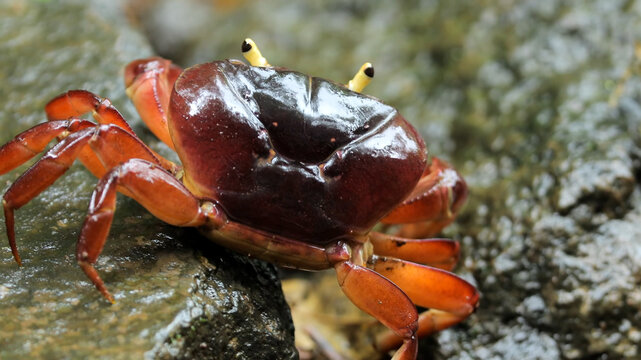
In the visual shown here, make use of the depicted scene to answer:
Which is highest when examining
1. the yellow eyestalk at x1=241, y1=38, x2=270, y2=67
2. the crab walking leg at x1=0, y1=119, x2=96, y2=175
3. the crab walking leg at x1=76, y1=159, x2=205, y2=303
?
the yellow eyestalk at x1=241, y1=38, x2=270, y2=67

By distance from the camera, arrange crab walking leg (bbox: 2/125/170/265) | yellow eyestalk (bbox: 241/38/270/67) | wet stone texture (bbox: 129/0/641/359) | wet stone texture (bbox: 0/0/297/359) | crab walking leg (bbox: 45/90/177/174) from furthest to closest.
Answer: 1. wet stone texture (bbox: 129/0/641/359)
2. yellow eyestalk (bbox: 241/38/270/67)
3. crab walking leg (bbox: 45/90/177/174)
4. crab walking leg (bbox: 2/125/170/265)
5. wet stone texture (bbox: 0/0/297/359)

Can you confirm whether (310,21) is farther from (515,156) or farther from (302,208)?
(302,208)

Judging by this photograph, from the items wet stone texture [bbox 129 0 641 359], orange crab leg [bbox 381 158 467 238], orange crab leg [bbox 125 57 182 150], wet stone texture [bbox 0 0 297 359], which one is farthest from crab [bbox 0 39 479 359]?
wet stone texture [bbox 129 0 641 359]

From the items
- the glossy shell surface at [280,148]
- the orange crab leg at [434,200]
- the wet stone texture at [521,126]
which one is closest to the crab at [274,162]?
the glossy shell surface at [280,148]

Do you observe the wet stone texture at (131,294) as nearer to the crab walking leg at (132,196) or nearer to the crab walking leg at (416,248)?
the crab walking leg at (132,196)

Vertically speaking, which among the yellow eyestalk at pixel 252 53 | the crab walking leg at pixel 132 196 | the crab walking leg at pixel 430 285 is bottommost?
the crab walking leg at pixel 430 285

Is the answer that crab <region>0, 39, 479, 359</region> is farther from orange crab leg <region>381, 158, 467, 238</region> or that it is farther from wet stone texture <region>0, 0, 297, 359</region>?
orange crab leg <region>381, 158, 467, 238</region>

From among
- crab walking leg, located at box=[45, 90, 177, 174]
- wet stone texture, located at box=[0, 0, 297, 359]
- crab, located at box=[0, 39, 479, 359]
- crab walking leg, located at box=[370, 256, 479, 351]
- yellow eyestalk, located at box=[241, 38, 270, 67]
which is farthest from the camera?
crab walking leg, located at box=[370, 256, 479, 351]
